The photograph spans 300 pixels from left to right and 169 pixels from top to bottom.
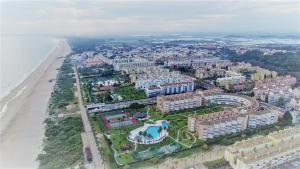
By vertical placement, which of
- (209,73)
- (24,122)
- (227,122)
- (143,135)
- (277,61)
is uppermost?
(277,61)

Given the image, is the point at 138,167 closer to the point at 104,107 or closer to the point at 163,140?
the point at 163,140

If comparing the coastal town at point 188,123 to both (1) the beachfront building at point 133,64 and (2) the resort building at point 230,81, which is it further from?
(1) the beachfront building at point 133,64

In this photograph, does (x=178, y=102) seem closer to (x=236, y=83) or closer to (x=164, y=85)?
(x=164, y=85)

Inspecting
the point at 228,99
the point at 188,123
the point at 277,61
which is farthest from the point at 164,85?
the point at 277,61

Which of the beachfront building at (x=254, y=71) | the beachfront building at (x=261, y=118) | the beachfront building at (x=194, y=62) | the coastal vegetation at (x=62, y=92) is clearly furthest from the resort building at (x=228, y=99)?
the beachfront building at (x=194, y=62)

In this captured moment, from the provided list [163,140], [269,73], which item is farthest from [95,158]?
[269,73]
